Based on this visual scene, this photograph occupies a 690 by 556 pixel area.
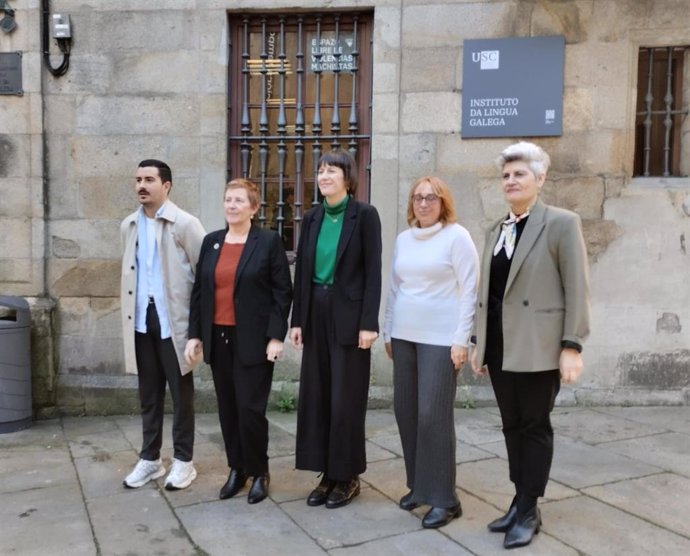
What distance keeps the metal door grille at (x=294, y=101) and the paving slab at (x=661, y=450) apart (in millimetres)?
2898

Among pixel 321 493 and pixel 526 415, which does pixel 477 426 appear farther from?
pixel 526 415

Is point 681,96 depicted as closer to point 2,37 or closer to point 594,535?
point 594,535

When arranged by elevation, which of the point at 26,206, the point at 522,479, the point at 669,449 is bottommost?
the point at 669,449

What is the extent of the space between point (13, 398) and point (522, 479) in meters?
4.14

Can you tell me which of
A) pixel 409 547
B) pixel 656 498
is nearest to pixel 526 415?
pixel 409 547

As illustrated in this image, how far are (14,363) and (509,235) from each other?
13.7ft

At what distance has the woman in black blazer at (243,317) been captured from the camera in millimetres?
3639

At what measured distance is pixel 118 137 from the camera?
5.67 meters

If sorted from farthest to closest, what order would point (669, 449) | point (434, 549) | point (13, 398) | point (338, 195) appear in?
point (13, 398)
point (669, 449)
point (338, 195)
point (434, 549)

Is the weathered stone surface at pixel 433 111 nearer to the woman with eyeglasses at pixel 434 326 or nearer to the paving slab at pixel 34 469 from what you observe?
the woman with eyeglasses at pixel 434 326

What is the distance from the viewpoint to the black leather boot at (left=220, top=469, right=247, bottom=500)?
3.80 meters

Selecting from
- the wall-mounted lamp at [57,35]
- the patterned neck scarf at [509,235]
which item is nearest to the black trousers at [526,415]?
the patterned neck scarf at [509,235]

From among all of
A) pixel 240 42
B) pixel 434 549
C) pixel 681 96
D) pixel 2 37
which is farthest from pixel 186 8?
pixel 434 549

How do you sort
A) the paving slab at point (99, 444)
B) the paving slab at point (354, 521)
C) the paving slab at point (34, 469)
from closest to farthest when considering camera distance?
the paving slab at point (354, 521) < the paving slab at point (34, 469) < the paving slab at point (99, 444)
